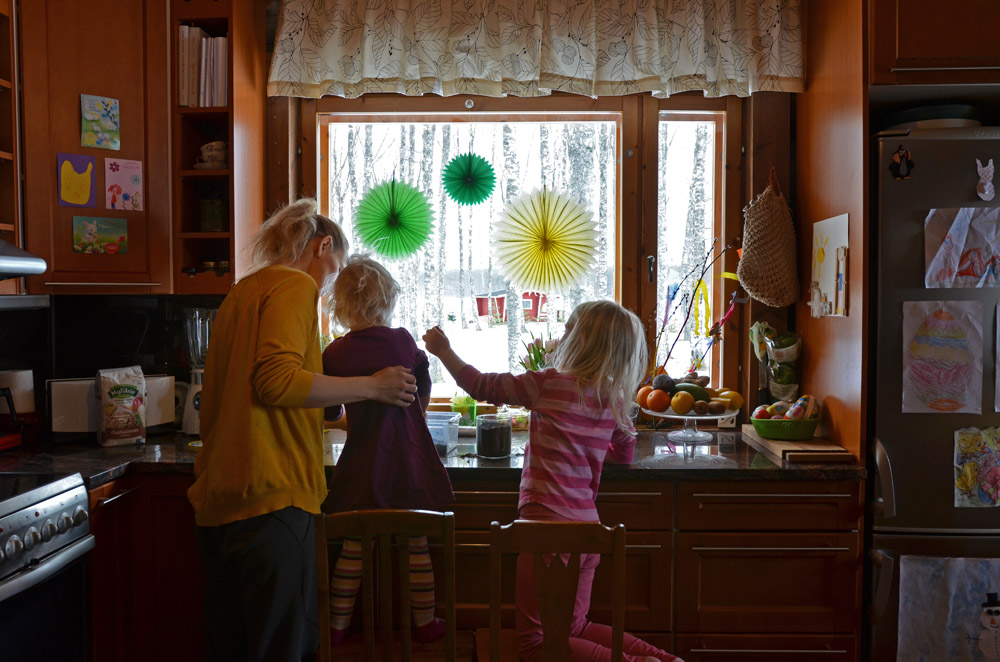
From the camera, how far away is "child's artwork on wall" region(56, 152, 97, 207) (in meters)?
2.26

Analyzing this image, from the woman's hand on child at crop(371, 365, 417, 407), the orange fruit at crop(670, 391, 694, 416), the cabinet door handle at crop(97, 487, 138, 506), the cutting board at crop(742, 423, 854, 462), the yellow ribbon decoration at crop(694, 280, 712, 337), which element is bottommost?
the cabinet door handle at crop(97, 487, 138, 506)

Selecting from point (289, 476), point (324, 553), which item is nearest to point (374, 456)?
point (289, 476)

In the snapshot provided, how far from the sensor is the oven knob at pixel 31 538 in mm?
1701

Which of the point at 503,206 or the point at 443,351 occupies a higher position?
the point at 503,206

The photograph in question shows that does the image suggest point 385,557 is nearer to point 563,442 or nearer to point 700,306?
point 563,442

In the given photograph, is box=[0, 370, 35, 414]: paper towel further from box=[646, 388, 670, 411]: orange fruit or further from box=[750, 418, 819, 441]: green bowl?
box=[750, 418, 819, 441]: green bowl

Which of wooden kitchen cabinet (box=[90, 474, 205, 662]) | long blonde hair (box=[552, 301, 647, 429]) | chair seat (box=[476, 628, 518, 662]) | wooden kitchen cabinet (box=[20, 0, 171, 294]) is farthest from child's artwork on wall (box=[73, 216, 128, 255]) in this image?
chair seat (box=[476, 628, 518, 662])

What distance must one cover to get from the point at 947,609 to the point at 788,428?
2.13 feet

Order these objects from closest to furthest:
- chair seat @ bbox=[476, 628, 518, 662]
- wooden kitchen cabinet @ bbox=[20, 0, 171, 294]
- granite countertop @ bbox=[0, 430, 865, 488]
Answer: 1. chair seat @ bbox=[476, 628, 518, 662]
2. granite countertop @ bbox=[0, 430, 865, 488]
3. wooden kitchen cabinet @ bbox=[20, 0, 171, 294]

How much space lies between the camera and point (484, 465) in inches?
84.6

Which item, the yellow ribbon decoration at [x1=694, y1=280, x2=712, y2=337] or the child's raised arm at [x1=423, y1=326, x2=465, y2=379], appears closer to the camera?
the child's raised arm at [x1=423, y1=326, x2=465, y2=379]

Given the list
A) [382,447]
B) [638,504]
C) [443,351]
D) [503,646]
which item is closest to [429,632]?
[503,646]

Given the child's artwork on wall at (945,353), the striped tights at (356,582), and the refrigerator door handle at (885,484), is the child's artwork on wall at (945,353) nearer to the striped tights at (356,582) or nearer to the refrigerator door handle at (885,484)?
the refrigerator door handle at (885,484)

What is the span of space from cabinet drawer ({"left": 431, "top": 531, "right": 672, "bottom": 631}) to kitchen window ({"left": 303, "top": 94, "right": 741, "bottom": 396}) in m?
0.82
